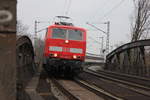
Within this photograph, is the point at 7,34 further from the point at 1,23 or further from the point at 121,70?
the point at 121,70

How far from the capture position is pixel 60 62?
15.2m

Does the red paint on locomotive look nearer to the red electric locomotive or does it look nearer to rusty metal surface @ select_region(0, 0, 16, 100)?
the red electric locomotive

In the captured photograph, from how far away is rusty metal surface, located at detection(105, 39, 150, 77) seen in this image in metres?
20.0

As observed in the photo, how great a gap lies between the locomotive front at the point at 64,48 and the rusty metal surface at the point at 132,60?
6133 millimetres

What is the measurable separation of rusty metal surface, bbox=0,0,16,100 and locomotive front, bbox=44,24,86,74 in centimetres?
1290

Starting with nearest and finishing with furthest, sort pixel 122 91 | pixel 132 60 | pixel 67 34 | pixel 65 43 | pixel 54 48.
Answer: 1. pixel 122 91
2. pixel 54 48
3. pixel 65 43
4. pixel 67 34
5. pixel 132 60

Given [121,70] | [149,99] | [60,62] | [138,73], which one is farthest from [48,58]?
[121,70]

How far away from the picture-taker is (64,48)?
15344 millimetres

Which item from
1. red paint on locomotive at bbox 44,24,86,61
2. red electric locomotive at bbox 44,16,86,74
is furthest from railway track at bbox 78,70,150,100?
red paint on locomotive at bbox 44,24,86,61

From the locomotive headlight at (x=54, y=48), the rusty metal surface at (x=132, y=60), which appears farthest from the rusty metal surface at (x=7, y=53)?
the rusty metal surface at (x=132, y=60)

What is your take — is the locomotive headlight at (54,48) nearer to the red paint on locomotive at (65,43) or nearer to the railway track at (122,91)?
the red paint on locomotive at (65,43)

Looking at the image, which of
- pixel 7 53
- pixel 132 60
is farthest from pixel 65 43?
pixel 7 53

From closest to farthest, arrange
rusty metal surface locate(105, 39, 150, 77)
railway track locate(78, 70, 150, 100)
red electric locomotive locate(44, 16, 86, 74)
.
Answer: railway track locate(78, 70, 150, 100), red electric locomotive locate(44, 16, 86, 74), rusty metal surface locate(105, 39, 150, 77)

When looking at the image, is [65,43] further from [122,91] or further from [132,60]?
[132,60]
